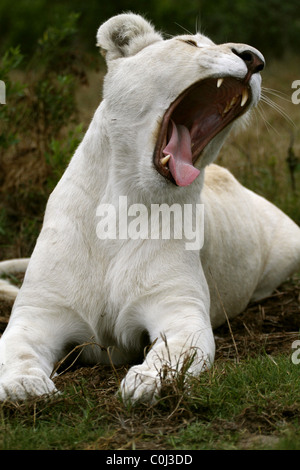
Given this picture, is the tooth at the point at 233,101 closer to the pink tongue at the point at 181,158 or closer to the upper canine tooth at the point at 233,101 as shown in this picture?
the upper canine tooth at the point at 233,101

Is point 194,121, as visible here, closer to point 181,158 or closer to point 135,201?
point 181,158

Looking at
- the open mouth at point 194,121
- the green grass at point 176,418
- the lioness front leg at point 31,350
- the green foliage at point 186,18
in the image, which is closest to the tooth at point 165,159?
the open mouth at point 194,121

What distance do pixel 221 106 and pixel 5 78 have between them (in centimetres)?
252

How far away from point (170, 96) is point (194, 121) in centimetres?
34

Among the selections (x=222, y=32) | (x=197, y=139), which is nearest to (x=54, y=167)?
(x=197, y=139)

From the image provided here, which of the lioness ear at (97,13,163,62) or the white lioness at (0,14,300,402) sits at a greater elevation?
the lioness ear at (97,13,163,62)

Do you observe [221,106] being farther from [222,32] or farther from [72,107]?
[222,32]

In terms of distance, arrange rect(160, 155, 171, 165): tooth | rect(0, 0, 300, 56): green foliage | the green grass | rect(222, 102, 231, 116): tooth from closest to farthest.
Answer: the green grass < rect(160, 155, 171, 165): tooth < rect(222, 102, 231, 116): tooth < rect(0, 0, 300, 56): green foliage

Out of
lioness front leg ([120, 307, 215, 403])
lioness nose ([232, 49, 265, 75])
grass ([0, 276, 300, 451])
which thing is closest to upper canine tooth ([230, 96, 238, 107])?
lioness nose ([232, 49, 265, 75])

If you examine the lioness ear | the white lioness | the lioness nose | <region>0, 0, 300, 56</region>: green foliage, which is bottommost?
the white lioness

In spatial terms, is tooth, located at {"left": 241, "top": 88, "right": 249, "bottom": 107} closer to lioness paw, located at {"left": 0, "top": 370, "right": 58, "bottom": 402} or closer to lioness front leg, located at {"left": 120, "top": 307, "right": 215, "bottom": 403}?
lioness front leg, located at {"left": 120, "top": 307, "right": 215, "bottom": 403}

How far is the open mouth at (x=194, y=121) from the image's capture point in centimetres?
374

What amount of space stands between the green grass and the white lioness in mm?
243

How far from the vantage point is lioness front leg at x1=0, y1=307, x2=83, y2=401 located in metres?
3.19
